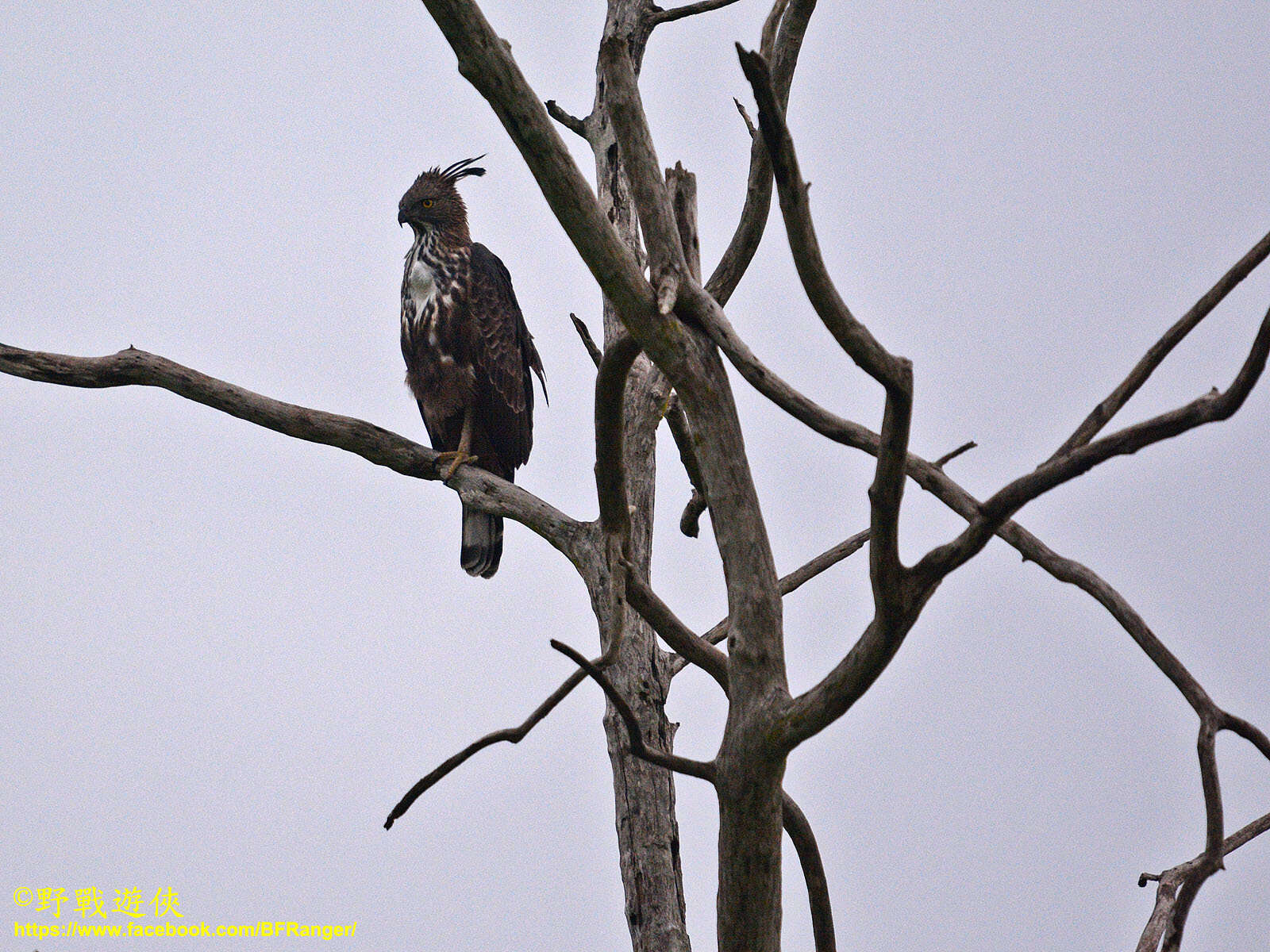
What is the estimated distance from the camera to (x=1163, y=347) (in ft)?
5.98

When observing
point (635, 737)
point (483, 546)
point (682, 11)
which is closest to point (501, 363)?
point (483, 546)

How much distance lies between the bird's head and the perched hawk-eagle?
102 millimetres

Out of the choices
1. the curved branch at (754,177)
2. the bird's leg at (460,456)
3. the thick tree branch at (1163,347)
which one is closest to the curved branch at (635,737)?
the thick tree branch at (1163,347)

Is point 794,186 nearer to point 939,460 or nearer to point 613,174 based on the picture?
point 939,460

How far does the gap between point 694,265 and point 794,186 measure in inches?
17.2

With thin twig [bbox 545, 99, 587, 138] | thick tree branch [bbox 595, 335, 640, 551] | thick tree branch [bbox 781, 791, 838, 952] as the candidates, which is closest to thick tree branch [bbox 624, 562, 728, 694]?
thick tree branch [bbox 595, 335, 640, 551]

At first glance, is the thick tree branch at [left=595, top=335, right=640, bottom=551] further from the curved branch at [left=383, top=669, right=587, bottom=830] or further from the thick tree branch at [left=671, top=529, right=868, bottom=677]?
the thick tree branch at [left=671, top=529, right=868, bottom=677]

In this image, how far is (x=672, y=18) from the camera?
12.3 feet

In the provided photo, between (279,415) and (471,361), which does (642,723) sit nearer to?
(279,415)

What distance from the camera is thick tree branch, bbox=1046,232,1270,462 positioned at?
1774 millimetres

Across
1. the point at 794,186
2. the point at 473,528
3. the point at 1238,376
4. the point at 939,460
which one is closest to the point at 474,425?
the point at 473,528

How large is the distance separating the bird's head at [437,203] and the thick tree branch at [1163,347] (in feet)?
12.1

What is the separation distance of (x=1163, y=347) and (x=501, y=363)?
10.4ft

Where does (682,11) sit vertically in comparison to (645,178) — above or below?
above
